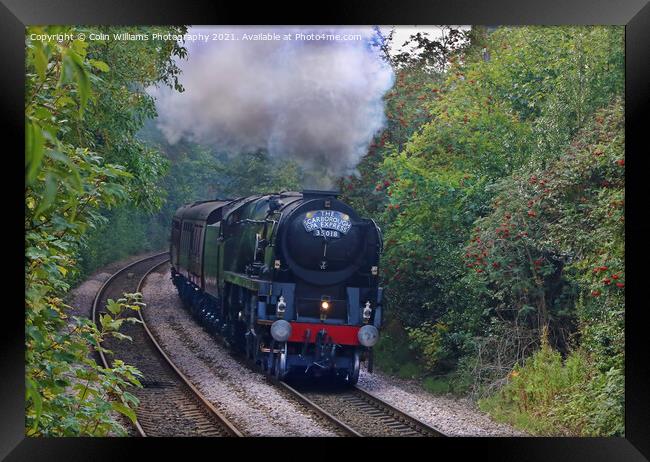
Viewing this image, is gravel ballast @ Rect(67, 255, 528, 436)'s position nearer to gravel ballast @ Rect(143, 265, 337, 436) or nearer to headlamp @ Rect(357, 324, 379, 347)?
gravel ballast @ Rect(143, 265, 337, 436)

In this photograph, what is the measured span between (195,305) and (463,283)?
4.07m

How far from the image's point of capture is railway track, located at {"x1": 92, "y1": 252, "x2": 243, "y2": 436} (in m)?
Result: 7.51

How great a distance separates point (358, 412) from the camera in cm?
834

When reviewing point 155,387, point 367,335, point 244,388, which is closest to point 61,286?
point 155,387

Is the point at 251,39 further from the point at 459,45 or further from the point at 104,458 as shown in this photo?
the point at 104,458

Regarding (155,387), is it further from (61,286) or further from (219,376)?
(61,286)

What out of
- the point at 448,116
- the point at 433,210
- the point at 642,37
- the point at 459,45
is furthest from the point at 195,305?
the point at 642,37

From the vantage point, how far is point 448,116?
350 inches

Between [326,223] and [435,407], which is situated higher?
[326,223]

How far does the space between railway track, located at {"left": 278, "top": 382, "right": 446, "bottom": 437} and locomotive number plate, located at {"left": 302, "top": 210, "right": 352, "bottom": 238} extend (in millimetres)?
1833

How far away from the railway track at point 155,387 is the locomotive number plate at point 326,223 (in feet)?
6.34

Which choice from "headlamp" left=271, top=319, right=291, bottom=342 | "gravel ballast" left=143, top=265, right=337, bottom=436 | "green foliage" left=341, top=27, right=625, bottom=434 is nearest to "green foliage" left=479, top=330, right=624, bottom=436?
"green foliage" left=341, top=27, right=625, bottom=434
